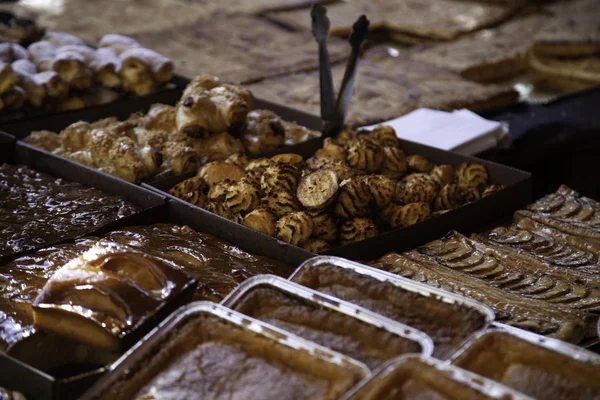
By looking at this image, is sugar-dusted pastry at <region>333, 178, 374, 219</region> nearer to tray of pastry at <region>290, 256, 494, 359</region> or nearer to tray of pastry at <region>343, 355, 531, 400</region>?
tray of pastry at <region>290, 256, 494, 359</region>

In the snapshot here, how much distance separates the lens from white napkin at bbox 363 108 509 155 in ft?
11.9

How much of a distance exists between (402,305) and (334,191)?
32.5 inches

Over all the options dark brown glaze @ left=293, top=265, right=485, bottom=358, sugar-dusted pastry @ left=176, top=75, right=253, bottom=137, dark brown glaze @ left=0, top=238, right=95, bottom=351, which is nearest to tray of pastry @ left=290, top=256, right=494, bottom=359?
dark brown glaze @ left=293, top=265, right=485, bottom=358

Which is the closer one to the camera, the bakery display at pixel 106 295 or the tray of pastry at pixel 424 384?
the tray of pastry at pixel 424 384

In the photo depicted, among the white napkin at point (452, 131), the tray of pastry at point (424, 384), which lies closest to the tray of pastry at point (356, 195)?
the white napkin at point (452, 131)

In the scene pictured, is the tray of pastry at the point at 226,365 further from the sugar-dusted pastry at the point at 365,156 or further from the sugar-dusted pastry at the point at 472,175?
the sugar-dusted pastry at the point at 472,175

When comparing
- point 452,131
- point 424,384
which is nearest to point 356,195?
point 424,384

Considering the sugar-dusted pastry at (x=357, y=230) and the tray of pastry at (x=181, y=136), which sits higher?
the tray of pastry at (x=181, y=136)

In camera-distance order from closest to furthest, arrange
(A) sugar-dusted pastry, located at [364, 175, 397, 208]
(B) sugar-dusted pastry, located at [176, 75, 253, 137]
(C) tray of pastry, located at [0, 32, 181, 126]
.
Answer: (A) sugar-dusted pastry, located at [364, 175, 397, 208] → (B) sugar-dusted pastry, located at [176, 75, 253, 137] → (C) tray of pastry, located at [0, 32, 181, 126]

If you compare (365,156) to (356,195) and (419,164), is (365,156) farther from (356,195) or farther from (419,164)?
(356,195)

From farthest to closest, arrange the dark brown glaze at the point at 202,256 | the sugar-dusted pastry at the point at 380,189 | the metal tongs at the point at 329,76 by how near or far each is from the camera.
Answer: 1. the metal tongs at the point at 329,76
2. the sugar-dusted pastry at the point at 380,189
3. the dark brown glaze at the point at 202,256

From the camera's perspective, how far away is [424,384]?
137 cm

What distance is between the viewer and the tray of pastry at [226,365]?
1413 mm

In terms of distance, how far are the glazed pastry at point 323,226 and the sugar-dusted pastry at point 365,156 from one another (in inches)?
20.2
